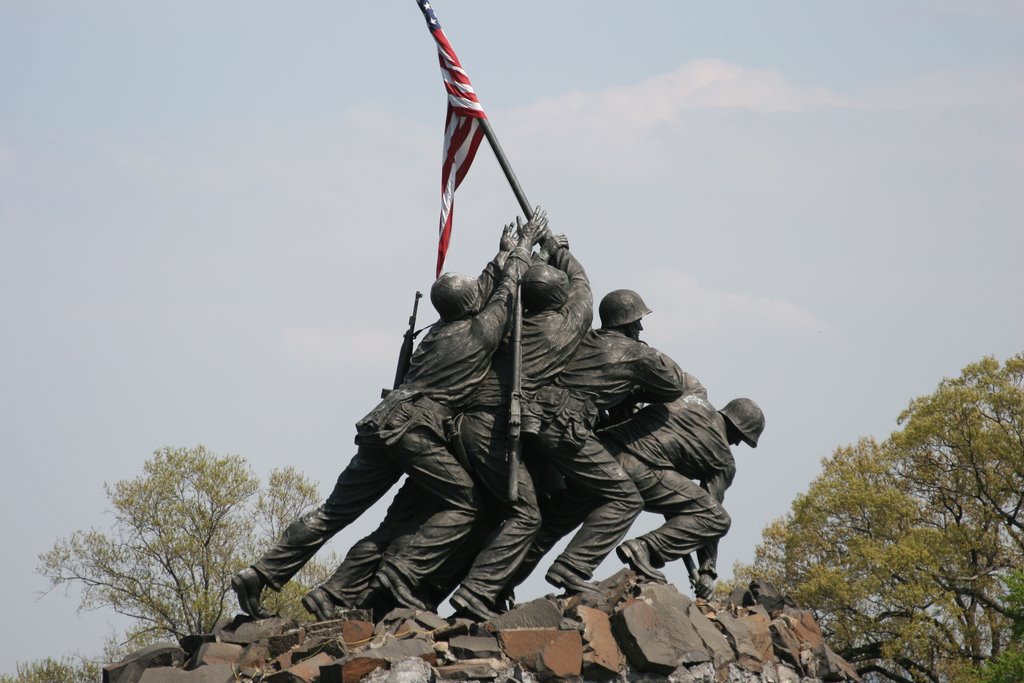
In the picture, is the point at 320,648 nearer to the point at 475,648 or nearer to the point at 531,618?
the point at 475,648

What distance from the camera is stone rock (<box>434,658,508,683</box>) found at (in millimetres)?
9898

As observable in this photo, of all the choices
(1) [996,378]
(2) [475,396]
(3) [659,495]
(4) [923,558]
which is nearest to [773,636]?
(3) [659,495]

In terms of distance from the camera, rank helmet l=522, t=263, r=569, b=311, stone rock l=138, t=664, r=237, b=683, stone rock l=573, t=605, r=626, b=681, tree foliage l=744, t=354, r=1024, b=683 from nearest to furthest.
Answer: stone rock l=138, t=664, r=237, b=683
stone rock l=573, t=605, r=626, b=681
helmet l=522, t=263, r=569, b=311
tree foliage l=744, t=354, r=1024, b=683

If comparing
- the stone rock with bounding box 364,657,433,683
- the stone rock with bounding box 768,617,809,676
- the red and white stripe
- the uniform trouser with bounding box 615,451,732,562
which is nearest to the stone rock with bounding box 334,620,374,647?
the stone rock with bounding box 364,657,433,683

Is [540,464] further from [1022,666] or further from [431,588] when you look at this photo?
[1022,666]

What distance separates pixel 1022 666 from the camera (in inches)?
735

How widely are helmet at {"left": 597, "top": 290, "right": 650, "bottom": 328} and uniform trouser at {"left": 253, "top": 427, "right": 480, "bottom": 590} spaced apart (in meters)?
1.77

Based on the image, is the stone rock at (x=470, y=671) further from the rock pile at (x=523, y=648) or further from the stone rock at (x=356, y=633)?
the stone rock at (x=356, y=633)

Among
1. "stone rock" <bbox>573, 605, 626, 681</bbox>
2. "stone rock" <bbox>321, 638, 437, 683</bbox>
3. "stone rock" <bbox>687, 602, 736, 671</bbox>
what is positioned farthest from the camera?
"stone rock" <bbox>687, 602, 736, 671</bbox>

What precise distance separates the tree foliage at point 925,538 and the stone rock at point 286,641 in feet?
45.0

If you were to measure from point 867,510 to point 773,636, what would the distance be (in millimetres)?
13385

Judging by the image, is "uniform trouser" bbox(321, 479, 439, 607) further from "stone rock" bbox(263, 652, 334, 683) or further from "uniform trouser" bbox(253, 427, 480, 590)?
"stone rock" bbox(263, 652, 334, 683)

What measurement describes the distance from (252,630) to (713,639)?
3.29 metres

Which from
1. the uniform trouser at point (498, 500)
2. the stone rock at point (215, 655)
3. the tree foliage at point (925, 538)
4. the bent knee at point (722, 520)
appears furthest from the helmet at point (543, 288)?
the tree foliage at point (925, 538)
